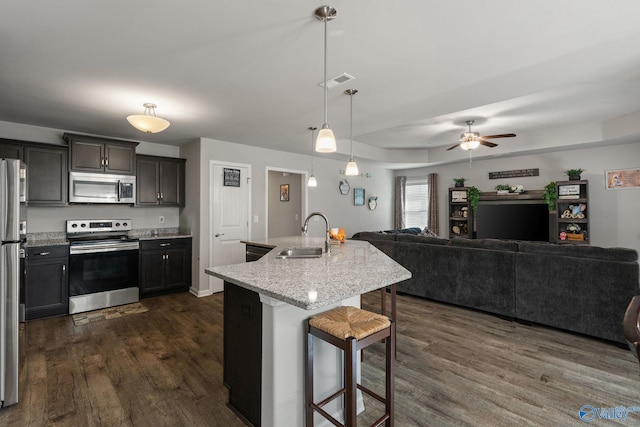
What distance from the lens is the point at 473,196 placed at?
6.48 m

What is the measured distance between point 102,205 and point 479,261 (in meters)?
5.21

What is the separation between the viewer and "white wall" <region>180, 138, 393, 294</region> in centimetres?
466

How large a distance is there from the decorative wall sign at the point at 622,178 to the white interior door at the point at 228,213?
19.8 ft

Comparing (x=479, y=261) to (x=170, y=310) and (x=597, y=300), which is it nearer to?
(x=597, y=300)

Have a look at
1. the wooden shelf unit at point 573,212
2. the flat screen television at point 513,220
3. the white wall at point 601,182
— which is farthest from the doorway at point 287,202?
the wooden shelf unit at point 573,212

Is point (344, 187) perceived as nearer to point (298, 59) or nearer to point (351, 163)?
point (351, 163)

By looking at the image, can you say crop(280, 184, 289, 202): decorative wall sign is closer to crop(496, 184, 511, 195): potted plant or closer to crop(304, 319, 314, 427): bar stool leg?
crop(496, 184, 511, 195): potted plant

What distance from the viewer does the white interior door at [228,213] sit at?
4754 millimetres

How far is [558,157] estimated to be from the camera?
571 cm

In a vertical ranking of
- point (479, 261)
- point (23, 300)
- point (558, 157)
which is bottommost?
point (23, 300)

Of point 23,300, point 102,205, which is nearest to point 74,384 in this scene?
point 23,300

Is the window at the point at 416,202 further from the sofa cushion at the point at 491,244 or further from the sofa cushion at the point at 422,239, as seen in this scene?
the sofa cushion at the point at 491,244

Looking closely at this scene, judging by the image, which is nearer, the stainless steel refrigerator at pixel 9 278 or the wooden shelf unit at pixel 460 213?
the stainless steel refrigerator at pixel 9 278

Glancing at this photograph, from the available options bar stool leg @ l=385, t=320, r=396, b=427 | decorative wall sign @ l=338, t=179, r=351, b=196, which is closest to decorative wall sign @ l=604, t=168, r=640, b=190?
decorative wall sign @ l=338, t=179, r=351, b=196
